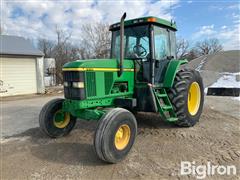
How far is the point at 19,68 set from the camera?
541 inches

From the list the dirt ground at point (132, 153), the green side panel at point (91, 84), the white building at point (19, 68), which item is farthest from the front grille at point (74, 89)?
the white building at point (19, 68)

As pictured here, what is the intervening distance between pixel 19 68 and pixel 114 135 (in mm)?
11868

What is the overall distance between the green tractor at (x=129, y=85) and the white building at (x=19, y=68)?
380 inches

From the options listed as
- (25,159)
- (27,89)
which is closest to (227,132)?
(25,159)

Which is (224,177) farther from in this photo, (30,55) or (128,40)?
(30,55)

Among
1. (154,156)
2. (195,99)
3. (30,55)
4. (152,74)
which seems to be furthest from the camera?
(30,55)

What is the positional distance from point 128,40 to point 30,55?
413 inches

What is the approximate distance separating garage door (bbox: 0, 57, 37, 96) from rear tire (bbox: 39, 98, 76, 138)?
959cm

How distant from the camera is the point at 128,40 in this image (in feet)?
17.2

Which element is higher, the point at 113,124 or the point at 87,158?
the point at 113,124

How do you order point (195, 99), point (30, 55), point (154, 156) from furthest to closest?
point (30, 55)
point (195, 99)
point (154, 156)

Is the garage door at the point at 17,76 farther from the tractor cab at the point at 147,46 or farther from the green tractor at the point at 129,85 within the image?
the tractor cab at the point at 147,46

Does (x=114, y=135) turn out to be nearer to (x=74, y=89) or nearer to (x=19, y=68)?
(x=74, y=89)

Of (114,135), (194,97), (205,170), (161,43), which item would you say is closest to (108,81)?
(114,135)
